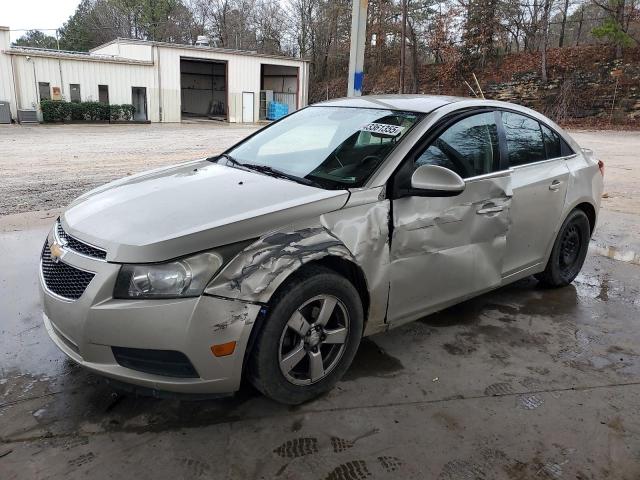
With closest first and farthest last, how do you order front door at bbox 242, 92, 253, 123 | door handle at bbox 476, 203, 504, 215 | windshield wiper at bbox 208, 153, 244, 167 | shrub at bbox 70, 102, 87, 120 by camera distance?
door handle at bbox 476, 203, 504, 215
windshield wiper at bbox 208, 153, 244, 167
shrub at bbox 70, 102, 87, 120
front door at bbox 242, 92, 253, 123

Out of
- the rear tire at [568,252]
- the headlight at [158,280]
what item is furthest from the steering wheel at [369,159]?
the rear tire at [568,252]

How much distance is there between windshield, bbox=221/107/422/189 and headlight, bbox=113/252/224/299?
0.97 meters

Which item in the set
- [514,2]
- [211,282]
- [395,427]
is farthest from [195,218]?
[514,2]

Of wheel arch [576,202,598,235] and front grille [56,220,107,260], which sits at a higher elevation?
front grille [56,220,107,260]

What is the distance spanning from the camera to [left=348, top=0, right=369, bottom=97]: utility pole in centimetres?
746

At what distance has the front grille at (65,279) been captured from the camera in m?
2.46

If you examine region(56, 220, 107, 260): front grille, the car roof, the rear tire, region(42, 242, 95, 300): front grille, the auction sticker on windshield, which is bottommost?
the rear tire

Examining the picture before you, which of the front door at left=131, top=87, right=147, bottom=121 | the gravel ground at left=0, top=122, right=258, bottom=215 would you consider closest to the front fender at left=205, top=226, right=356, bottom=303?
the gravel ground at left=0, top=122, right=258, bottom=215

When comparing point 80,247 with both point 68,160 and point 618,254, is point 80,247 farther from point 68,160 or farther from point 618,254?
point 68,160

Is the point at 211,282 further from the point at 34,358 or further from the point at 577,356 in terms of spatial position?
the point at 577,356

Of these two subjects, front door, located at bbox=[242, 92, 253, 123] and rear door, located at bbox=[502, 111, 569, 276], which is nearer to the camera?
rear door, located at bbox=[502, 111, 569, 276]

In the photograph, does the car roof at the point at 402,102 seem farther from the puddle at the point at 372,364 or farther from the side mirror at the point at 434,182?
the puddle at the point at 372,364

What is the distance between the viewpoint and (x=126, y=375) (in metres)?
2.41

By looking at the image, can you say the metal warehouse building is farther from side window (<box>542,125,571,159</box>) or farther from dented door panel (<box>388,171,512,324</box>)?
dented door panel (<box>388,171,512,324</box>)
